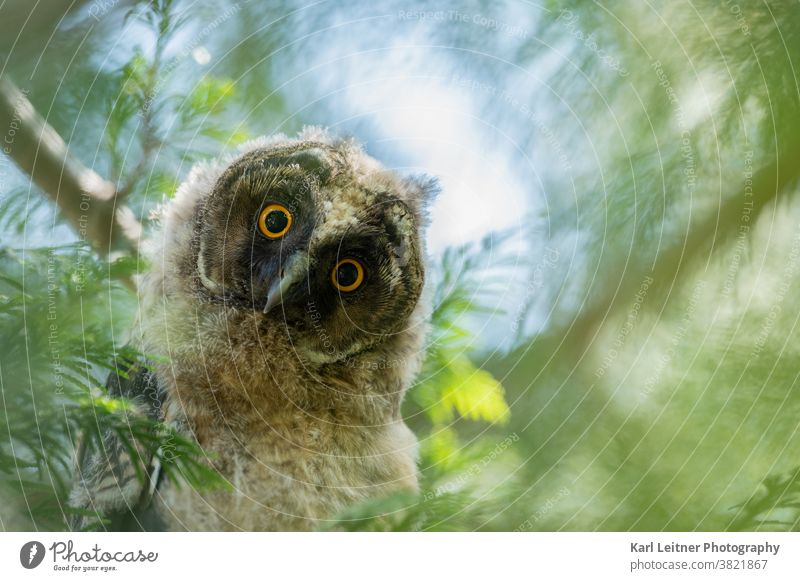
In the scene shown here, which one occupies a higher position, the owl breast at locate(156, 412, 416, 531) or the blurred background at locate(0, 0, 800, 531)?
the blurred background at locate(0, 0, 800, 531)

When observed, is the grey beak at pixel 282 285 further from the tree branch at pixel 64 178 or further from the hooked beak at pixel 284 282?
the tree branch at pixel 64 178

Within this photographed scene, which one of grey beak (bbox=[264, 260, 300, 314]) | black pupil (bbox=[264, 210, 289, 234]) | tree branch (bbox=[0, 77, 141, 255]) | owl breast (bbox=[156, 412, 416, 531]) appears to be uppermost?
tree branch (bbox=[0, 77, 141, 255])

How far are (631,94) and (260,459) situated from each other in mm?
576

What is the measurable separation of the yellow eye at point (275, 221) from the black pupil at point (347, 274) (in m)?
0.07

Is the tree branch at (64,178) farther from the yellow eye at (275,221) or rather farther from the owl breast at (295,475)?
the owl breast at (295,475)

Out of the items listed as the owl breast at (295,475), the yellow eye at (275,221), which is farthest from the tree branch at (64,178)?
the owl breast at (295,475)

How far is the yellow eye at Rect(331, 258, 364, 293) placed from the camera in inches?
27.0

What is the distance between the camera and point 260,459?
726 mm

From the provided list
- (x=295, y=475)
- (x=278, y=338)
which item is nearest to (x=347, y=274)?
(x=278, y=338)

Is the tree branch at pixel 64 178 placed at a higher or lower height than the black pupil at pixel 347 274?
higher

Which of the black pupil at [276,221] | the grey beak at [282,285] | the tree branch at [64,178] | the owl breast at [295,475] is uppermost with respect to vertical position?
the tree branch at [64,178]

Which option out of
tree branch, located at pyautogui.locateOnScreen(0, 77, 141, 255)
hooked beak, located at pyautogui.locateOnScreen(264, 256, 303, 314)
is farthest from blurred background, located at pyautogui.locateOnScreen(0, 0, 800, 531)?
hooked beak, located at pyautogui.locateOnScreen(264, 256, 303, 314)

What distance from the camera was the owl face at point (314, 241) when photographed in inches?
26.6

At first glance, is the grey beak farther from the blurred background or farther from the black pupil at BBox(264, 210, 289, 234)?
the blurred background
